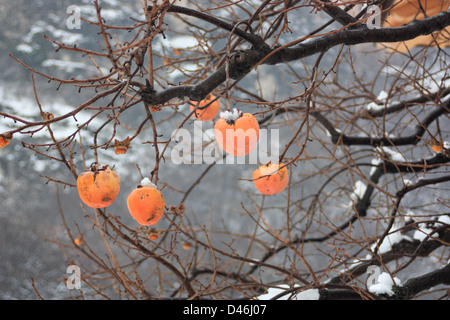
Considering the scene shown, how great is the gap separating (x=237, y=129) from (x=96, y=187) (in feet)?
0.83

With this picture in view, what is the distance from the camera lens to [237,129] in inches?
27.4

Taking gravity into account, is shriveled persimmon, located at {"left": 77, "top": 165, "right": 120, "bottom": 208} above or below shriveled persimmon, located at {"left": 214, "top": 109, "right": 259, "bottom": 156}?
below

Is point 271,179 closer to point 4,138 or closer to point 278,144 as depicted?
point 4,138

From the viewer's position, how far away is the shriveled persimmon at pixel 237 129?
0.70 m

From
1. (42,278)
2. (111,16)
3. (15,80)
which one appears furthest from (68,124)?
(42,278)

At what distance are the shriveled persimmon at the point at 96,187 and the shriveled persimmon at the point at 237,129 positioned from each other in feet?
0.67

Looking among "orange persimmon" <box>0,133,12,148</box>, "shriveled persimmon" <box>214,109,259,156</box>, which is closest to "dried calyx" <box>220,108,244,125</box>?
"shriveled persimmon" <box>214,109,259,156</box>

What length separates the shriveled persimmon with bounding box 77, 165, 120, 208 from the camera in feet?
2.26

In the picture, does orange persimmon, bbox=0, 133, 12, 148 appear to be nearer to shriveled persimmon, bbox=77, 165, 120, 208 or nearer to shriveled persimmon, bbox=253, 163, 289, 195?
shriveled persimmon, bbox=77, 165, 120, 208

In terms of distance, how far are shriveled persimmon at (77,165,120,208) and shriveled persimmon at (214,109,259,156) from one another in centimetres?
20

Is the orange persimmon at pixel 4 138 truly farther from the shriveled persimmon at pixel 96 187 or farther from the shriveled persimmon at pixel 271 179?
the shriveled persimmon at pixel 271 179

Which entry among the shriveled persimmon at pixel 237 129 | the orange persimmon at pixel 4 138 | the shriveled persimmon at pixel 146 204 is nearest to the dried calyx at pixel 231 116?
the shriveled persimmon at pixel 237 129

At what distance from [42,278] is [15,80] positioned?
2627mm
